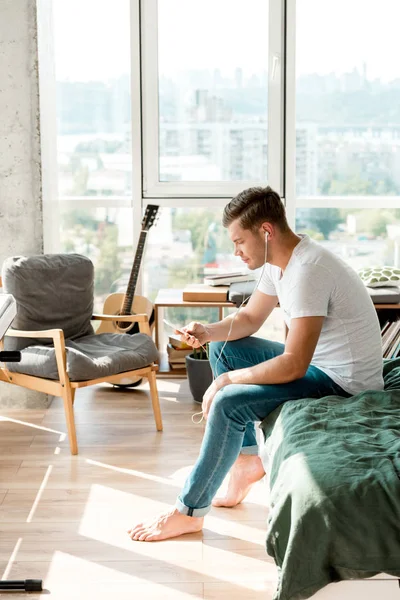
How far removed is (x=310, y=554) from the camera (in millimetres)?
2016

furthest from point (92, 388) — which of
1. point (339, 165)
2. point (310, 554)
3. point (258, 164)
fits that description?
point (310, 554)

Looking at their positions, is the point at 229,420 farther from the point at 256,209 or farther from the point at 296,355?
the point at 256,209

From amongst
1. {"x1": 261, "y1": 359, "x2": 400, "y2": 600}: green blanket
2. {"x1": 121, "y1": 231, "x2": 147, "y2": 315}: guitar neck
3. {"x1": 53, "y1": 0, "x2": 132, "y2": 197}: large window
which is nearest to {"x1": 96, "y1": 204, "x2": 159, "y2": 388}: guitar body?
A: {"x1": 121, "y1": 231, "x2": 147, "y2": 315}: guitar neck

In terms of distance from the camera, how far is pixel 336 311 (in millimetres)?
2811

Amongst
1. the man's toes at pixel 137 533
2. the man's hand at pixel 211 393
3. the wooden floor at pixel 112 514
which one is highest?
the man's hand at pixel 211 393

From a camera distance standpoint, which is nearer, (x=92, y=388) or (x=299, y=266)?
(x=299, y=266)

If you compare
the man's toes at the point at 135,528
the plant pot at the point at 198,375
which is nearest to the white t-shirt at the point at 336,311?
the man's toes at the point at 135,528

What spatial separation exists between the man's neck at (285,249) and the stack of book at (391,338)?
173cm

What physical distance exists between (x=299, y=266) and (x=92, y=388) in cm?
224

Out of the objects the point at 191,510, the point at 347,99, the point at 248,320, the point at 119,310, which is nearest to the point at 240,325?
the point at 248,320

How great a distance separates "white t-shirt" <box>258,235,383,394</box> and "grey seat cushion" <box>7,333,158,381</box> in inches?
45.9

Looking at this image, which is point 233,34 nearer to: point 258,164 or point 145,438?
point 258,164

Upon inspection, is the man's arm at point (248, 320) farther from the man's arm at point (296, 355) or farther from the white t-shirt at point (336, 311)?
the man's arm at point (296, 355)

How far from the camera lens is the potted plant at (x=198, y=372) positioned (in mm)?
4352
